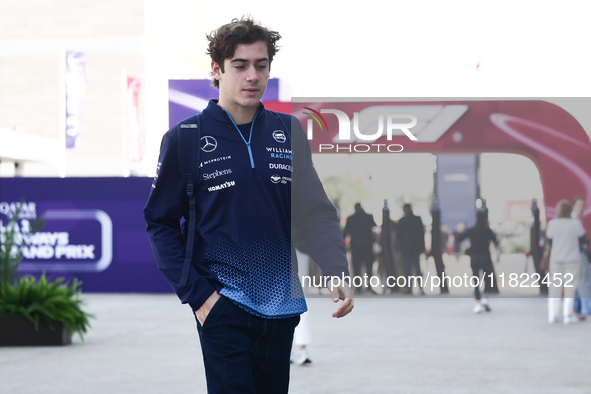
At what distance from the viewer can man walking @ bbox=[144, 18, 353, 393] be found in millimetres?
2779

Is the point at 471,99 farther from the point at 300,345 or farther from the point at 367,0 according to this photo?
the point at 300,345

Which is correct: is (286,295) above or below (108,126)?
below

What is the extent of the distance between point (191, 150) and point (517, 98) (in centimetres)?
174

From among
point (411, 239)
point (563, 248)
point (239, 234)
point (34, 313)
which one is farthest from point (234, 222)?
point (34, 313)

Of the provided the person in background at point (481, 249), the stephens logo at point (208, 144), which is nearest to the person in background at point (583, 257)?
the person in background at point (481, 249)

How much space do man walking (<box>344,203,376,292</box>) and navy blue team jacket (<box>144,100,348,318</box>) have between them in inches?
30.3

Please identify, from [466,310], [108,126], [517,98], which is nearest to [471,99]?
[517,98]

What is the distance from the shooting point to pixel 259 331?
111 inches

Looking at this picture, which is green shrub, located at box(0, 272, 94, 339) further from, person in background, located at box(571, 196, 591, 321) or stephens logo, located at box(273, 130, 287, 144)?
stephens logo, located at box(273, 130, 287, 144)

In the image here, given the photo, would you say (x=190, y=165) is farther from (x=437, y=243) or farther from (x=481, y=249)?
(x=437, y=243)

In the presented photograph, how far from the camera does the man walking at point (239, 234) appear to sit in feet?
9.12

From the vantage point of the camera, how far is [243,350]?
277 cm

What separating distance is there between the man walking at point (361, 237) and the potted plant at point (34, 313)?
6047mm

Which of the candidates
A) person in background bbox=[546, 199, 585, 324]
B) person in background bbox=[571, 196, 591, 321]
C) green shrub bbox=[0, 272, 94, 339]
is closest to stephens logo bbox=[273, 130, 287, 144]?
person in background bbox=[546, 199, 585, 324]
